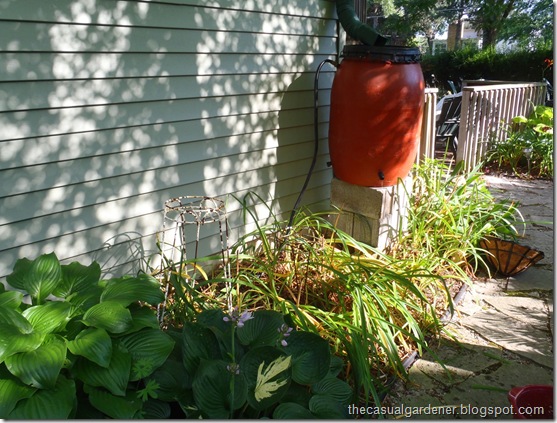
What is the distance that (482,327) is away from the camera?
271 cm

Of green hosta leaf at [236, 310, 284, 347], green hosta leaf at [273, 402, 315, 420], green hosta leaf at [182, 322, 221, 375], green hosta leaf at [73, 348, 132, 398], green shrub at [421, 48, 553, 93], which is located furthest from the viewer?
green shrub at [421, 48, 553, 93]

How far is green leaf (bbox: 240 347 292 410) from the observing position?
5.28 ft

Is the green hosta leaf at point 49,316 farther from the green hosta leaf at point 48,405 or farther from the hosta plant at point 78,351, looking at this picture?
the green hosta leaf at point 48,405

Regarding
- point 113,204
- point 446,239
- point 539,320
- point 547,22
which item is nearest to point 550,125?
point 446,239

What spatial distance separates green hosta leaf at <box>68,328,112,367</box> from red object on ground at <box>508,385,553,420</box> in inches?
54.8

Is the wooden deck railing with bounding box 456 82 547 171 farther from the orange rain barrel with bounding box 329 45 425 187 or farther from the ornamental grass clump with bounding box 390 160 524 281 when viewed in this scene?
the orange rain barrel with bounding box 329 45 425 187

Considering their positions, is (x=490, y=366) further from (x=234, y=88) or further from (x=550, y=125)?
(x=550, y=125)

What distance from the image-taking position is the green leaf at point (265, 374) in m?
1.61

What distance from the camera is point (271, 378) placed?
65.4 inches

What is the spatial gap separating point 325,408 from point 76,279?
105 centimetres

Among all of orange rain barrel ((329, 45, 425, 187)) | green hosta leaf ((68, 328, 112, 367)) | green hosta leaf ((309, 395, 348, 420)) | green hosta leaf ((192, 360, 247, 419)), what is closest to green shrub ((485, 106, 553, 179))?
orange rain barrel ((329, 45, 425, 187))

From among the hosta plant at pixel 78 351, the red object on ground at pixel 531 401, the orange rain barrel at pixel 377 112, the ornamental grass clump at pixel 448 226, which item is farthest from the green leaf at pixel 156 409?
the orange rain barrel at pixel 377 112

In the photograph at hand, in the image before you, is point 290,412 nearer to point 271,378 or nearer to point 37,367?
point 271,378

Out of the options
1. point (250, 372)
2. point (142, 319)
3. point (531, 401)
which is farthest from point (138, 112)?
point (531, 401)
